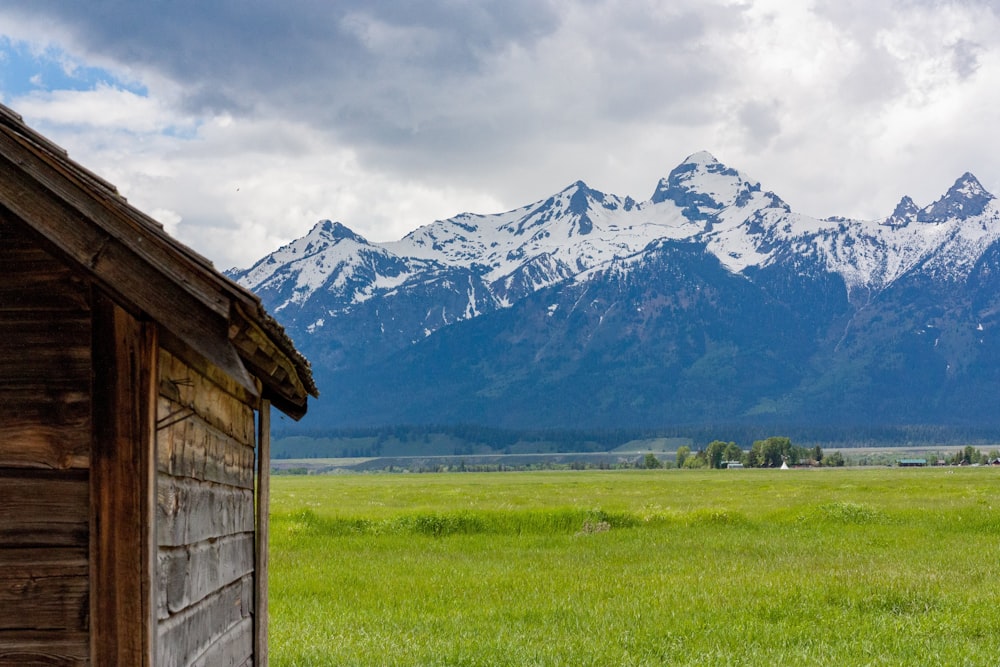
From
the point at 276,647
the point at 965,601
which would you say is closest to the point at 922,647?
the point at 965,601

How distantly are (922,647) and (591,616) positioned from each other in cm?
579

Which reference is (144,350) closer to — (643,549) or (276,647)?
(276,647)

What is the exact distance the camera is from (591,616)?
19.9 m

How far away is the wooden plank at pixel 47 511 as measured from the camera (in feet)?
19.1

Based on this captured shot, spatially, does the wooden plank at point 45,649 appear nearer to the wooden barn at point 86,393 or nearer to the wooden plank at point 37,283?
the wooden barn at point 86,393

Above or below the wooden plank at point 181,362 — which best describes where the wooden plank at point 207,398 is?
below

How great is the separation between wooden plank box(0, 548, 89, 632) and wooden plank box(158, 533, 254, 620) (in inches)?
16.3

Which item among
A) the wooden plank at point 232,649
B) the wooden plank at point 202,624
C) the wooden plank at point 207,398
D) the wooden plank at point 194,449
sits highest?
the wooden plank at point 207,398

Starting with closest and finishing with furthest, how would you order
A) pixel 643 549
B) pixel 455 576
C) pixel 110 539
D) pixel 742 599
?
pixel 110 539 → pixel 742 599 → pixel 455 576 → pixel 643 549

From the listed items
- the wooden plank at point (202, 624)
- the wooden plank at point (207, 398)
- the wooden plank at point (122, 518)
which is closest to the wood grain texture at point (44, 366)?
the wooden plank at point (122, 518)

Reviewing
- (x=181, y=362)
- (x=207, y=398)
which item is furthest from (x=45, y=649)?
(x=207, y=398)

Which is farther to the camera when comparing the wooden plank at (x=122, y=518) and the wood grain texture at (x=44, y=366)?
the wood grain texture at (x=44, y=366)

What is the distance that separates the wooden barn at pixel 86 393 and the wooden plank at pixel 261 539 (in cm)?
334

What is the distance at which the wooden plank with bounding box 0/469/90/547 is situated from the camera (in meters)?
5.82
